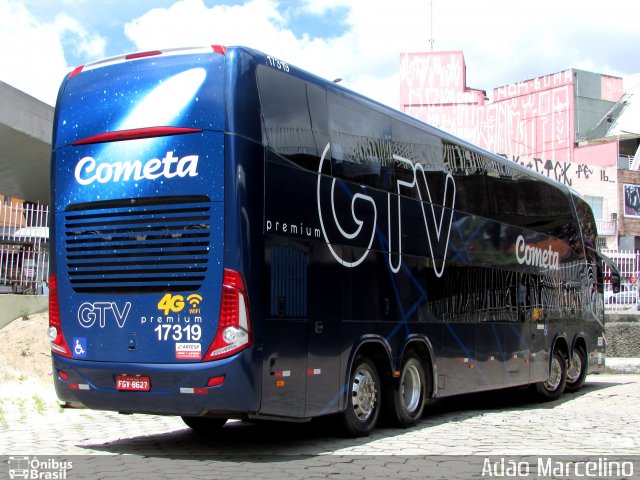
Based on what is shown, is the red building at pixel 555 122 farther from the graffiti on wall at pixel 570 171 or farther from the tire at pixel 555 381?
the tire at pixel 555 381

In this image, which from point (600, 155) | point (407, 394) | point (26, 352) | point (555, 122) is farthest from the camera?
point (555, 122)

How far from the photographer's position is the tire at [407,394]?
10.4m

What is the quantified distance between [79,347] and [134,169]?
195 cm

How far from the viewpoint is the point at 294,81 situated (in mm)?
8984

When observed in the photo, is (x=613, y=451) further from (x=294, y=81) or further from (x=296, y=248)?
(x=294, y=81)

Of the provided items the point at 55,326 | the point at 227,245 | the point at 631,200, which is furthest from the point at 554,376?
the point at 631,200

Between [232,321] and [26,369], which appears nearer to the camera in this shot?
[232,321]

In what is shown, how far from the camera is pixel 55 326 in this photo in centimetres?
880

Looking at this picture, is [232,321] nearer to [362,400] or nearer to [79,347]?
[79,347]

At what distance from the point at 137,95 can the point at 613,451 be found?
20.5 feet

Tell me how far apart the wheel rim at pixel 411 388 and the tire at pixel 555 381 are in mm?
5199

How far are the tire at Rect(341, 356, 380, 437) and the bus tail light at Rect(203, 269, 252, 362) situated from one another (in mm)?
1962

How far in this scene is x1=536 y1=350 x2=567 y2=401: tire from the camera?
15.6 m

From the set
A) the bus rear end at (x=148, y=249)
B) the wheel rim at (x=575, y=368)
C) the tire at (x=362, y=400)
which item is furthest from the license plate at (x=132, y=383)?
the wheel rim at (x=575, y=368)
